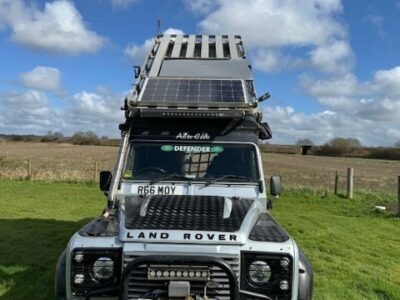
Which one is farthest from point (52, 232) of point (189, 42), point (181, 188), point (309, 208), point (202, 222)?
point (309, 208)

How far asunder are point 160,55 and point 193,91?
2097mm

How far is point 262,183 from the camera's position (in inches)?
247

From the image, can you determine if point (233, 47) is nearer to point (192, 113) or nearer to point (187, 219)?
point (192, 113)

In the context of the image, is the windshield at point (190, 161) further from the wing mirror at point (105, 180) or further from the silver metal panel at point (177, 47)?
the silver metal panel at point (177, 47)

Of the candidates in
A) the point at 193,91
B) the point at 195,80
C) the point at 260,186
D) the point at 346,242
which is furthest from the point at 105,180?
the point at 346,242

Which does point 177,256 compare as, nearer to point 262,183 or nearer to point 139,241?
point 139,241

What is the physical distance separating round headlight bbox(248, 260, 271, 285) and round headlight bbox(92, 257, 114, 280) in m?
1.18

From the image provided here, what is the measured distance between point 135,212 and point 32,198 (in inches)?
528

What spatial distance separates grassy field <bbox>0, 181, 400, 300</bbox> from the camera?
760 centimetres

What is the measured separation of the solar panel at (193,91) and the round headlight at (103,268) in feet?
8.86

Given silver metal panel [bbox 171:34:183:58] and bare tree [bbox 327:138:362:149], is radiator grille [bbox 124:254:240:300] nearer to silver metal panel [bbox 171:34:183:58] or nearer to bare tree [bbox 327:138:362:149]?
silver metal panel [bbox 171:34:183:58]

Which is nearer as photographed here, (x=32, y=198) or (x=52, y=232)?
(x=52, y=232)

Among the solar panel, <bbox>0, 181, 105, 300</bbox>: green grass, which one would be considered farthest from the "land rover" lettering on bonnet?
<bbox>0, 181, 105, 300</bbox>: green grass

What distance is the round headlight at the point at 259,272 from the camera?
173 inches
